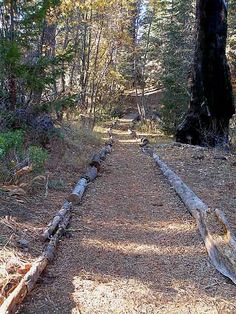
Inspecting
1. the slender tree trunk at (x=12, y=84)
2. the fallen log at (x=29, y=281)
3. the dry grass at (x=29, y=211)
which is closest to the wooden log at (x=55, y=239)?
the fallen log at (x=29, y=281)

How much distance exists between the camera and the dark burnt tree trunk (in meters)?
11.1

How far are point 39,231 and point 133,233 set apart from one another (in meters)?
1.20

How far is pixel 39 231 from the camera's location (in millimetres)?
4477

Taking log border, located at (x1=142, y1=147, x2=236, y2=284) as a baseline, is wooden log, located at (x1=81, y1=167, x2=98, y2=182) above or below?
below

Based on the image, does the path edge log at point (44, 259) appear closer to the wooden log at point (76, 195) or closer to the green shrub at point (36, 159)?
the wooden log at point (76, 195)

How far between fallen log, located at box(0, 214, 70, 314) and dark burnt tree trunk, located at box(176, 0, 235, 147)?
847 centimetres

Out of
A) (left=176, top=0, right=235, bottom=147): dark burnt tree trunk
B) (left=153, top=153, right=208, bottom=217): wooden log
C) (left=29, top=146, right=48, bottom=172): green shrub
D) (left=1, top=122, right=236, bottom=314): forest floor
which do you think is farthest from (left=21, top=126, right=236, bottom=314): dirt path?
(left=176, top=0, right=235, bottom=147): dark burnt tree trunk

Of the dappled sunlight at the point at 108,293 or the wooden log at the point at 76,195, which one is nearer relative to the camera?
the dappled sunlight at the point at 108,293

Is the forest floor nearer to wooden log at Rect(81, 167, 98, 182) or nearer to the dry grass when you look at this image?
the dry grass

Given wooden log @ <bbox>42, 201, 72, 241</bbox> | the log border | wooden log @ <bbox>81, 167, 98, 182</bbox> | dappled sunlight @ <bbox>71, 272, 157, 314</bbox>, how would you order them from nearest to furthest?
1. dappled sunlight @ <bbox>71, 272, 157, 314</bbox>
2. the log border
3. wooden log @ <bbox>42, 201, 72, 241</bbox>
4. wooden log @ <bbox>81, 167, 98, 182</bbox>

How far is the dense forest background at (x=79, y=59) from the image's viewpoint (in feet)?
27.1

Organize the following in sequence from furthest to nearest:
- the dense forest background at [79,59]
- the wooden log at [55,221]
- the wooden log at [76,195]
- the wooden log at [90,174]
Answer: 1. the dense forest background at [79,59]
2. the wooden log at [90,174]
3. the wooden log at [76,195]
4. the wooden log at [55,221]

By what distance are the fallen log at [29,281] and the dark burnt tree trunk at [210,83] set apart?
8472mm

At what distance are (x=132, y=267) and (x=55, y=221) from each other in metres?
1.27
